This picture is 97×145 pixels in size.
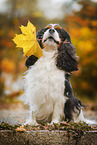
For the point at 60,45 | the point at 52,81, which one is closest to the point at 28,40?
the point at 60,45

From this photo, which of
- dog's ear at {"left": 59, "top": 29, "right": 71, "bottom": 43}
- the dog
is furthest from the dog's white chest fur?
dog's ear at {"left": 59, "top": 29, "right": 71, "bottom": 43}

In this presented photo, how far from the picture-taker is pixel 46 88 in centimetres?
301

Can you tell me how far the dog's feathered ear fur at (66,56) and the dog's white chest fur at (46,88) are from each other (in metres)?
0.09

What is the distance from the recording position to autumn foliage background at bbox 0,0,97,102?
852cm

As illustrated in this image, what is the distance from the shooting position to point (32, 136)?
248cm

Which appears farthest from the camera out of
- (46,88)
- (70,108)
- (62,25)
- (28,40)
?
(62,25)

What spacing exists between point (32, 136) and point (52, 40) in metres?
1.39

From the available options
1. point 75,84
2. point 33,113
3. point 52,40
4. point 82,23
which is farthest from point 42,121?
point 75,84

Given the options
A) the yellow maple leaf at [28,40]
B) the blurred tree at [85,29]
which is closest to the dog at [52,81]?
the yellow maple leaf at [28,40]

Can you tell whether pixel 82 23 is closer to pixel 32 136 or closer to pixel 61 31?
pixel 61 31

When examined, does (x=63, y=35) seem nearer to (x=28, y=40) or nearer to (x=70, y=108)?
(x=28, y=40)

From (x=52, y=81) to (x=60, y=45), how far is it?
583 mm

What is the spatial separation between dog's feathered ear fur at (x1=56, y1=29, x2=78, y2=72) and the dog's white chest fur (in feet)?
0.31

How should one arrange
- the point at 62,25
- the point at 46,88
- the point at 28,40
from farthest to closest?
the point at 62,25
the point at 46,88
the point at 28,40
